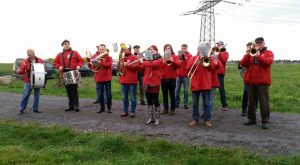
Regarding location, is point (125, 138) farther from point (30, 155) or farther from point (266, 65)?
point (266, 65)

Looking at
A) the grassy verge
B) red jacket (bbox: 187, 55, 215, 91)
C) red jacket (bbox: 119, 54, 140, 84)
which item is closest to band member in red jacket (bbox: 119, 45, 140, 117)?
red jacket (bbox: 119, 54, 140, 84)

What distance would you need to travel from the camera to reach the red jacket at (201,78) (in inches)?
368

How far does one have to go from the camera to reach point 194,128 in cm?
913

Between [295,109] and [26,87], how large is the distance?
352 inches

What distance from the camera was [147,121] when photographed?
10.0 m

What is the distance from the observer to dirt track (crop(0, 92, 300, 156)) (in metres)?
7.70

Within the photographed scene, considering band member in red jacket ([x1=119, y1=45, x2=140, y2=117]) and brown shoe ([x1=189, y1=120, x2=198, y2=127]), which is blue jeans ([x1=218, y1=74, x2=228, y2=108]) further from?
band member in red jacket ([x1=119, y1=45, x2=140, y2=117])

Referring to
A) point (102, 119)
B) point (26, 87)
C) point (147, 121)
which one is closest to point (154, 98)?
point (147, 121)

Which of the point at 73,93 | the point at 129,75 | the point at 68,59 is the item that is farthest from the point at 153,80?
the point at 73,93

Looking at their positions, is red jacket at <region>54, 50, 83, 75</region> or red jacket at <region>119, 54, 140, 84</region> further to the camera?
red jacket at <region>54, 50, 83, 75</region>

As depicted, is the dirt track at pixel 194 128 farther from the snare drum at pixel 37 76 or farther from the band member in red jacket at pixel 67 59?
the band member in red jacket at pixel 67 59

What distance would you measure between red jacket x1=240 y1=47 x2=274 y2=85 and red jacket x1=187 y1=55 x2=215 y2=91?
93cm

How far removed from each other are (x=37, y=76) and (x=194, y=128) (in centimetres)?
534

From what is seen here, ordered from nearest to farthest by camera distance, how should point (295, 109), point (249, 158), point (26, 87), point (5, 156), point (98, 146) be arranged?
1. point (249, 158)
2. point (5, 156)
3. point (98, 146)
4. point (26, 87)
5. point (295, 109)
